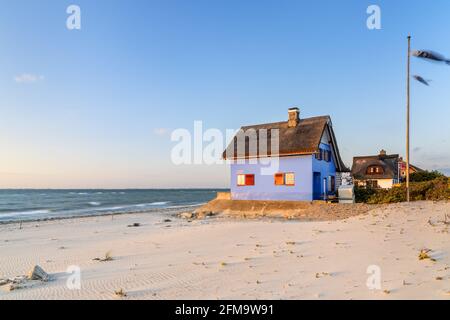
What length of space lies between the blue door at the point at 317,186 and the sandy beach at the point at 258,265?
35.1ft

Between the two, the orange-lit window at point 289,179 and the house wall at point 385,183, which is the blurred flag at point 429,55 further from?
the house wall at point 385,183

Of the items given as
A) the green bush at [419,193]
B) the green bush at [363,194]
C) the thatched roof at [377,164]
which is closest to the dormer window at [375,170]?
the thatched roof at [377,164]

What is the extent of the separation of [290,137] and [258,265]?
1848cm

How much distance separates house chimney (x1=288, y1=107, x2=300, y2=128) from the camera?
1025 inches

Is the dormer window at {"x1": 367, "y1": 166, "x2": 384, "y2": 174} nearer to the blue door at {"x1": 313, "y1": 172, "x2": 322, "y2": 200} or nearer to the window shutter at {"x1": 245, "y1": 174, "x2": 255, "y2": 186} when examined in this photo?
the blue door at {"x1": 313, "y1": 172, "x2": 322, "y2": 200}

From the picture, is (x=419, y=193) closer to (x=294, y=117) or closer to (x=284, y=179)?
(x=284, y=179)

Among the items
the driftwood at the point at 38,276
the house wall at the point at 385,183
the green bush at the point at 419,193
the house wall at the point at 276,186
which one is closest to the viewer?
the driftwood at the point at 38,276

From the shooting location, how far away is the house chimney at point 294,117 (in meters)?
26.0

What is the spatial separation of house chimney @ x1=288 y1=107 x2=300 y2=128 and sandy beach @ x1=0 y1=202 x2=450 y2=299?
1423 centimetres

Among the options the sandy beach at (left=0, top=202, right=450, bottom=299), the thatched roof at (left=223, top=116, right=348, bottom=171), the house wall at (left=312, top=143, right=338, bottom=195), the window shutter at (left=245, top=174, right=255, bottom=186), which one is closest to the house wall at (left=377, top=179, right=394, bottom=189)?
the thatched roof at (left=223, top=116, right=348, bottom=171)
